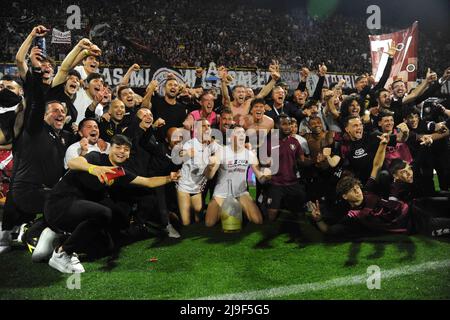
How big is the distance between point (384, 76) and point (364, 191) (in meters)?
2.38

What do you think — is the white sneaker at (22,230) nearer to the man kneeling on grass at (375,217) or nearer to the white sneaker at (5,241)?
the white sneaker at (5,241)

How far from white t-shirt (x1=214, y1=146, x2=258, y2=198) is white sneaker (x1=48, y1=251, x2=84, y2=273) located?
1.84m

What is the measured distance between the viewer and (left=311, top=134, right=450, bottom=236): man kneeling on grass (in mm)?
4277

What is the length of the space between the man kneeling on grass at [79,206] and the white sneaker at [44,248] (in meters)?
0.03

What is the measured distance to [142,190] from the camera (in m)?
4.64

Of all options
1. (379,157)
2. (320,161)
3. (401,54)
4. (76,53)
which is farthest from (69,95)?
(401,54)

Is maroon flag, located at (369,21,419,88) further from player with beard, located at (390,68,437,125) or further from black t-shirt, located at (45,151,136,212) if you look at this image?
black t-shirt, located at (45,151,136,212)

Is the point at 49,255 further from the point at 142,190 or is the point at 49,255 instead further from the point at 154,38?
the point at 154,38

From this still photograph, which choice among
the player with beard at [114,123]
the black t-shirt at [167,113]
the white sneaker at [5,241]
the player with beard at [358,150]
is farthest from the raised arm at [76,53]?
the player with beard at [358,150]

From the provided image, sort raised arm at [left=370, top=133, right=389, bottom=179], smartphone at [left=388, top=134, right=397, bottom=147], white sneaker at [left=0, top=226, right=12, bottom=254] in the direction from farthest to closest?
smartphone at [left=388, top=134, right=397, bottom=147], raised arm at [left=370, top=133, right=389, bottom=179], white sneaker at [left=0, top=226, right=12, bottom=254]

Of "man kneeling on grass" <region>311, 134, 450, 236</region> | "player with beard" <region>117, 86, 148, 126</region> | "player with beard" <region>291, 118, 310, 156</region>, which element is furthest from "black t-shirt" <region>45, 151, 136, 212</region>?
"player with beard" <region>291, 118, 310, 156</region>

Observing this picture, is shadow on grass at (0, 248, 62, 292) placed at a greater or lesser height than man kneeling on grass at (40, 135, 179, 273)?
lesser

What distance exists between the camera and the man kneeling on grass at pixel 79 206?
3646 mm

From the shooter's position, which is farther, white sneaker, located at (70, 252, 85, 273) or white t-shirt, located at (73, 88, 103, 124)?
white t-shirt, located at (73, 88, 103, 124)
